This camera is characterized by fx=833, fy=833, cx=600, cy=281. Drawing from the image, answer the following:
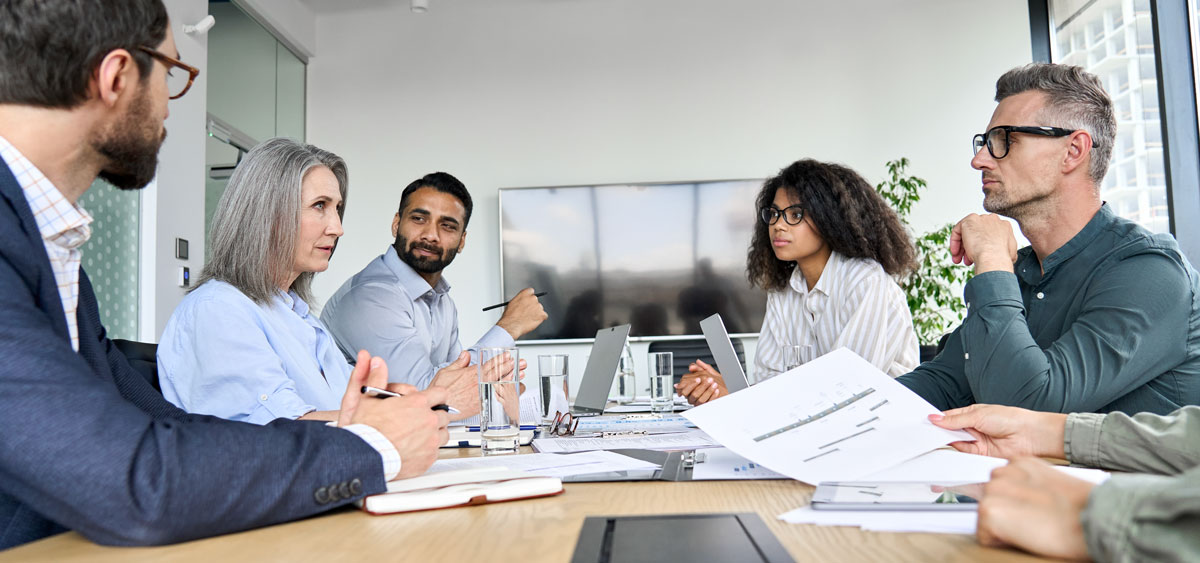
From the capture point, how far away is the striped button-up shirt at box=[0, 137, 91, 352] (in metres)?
0.92

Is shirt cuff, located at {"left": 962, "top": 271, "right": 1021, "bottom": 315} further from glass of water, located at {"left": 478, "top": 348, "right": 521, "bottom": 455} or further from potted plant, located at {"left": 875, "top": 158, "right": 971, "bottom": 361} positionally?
potted plant, located at {"left": 875, "top": 158, "right": 971, "bottom": 361}

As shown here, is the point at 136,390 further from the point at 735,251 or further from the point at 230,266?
the point at 735,251

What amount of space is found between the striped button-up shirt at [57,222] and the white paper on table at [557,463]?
482 mm

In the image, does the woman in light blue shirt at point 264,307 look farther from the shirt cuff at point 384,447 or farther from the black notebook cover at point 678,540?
the black notebook cover at point 678,540

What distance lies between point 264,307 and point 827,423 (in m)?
1.25

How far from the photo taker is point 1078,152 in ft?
5.30

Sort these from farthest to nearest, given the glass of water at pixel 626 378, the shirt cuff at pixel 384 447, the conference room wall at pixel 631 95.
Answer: the conference room wall at pixel 631 95
the glass of water at pixel 626 378
the shirt cuff at pixel 384 447

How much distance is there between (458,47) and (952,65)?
3053 millimetres

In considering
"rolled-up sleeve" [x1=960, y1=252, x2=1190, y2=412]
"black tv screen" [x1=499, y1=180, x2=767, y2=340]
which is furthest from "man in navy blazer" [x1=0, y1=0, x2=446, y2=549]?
"black tv screen" [x1=499, y1=180, x2=767, y2=340]

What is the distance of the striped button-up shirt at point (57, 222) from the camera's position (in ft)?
3.03

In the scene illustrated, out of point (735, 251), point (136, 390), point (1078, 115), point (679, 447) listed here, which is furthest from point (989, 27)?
point (136, 390)

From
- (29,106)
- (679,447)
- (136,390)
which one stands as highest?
(29,106)

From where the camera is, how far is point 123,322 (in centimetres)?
352

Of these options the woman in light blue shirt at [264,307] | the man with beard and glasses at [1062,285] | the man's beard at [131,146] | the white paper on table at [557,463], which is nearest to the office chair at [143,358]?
the woman in light blue shirt at [264,307]
